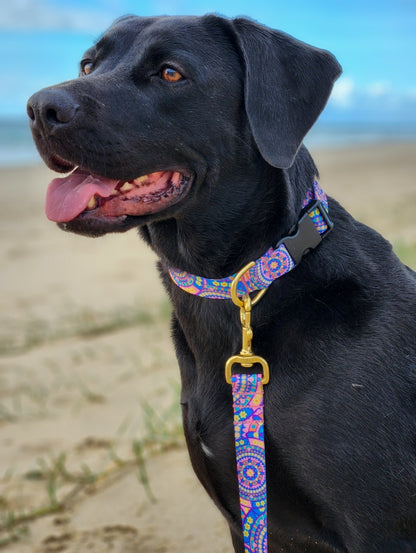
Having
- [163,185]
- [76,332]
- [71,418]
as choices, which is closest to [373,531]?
[163,185]

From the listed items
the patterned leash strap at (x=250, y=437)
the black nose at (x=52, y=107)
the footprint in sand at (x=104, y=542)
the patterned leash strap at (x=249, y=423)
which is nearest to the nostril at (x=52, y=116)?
the black nose at (x=52, y=107)

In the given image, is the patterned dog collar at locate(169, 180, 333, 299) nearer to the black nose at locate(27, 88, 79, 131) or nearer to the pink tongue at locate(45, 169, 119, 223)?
the pink tongue at locate(45, 169, 119, 223)

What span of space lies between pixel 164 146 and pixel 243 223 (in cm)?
36

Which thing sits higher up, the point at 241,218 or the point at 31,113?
the point at 31,113

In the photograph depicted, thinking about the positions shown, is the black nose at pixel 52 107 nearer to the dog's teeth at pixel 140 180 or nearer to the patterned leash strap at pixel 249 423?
the dog's teeth at pixel 140 180

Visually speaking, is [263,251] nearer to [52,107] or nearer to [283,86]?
[283,86]

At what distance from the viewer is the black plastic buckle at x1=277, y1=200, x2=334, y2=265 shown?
2281 mm

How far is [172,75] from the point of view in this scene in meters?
2.39

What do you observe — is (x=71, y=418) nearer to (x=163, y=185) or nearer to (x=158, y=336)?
(x=158, y=336)

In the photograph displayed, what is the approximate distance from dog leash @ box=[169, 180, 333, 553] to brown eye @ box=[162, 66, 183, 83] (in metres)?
0.56

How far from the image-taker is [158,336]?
5.25 meters

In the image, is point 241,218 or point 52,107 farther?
point 241,218

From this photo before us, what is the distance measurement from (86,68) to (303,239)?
3.63 feet

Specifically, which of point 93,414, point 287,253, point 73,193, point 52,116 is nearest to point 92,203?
point 73,193
